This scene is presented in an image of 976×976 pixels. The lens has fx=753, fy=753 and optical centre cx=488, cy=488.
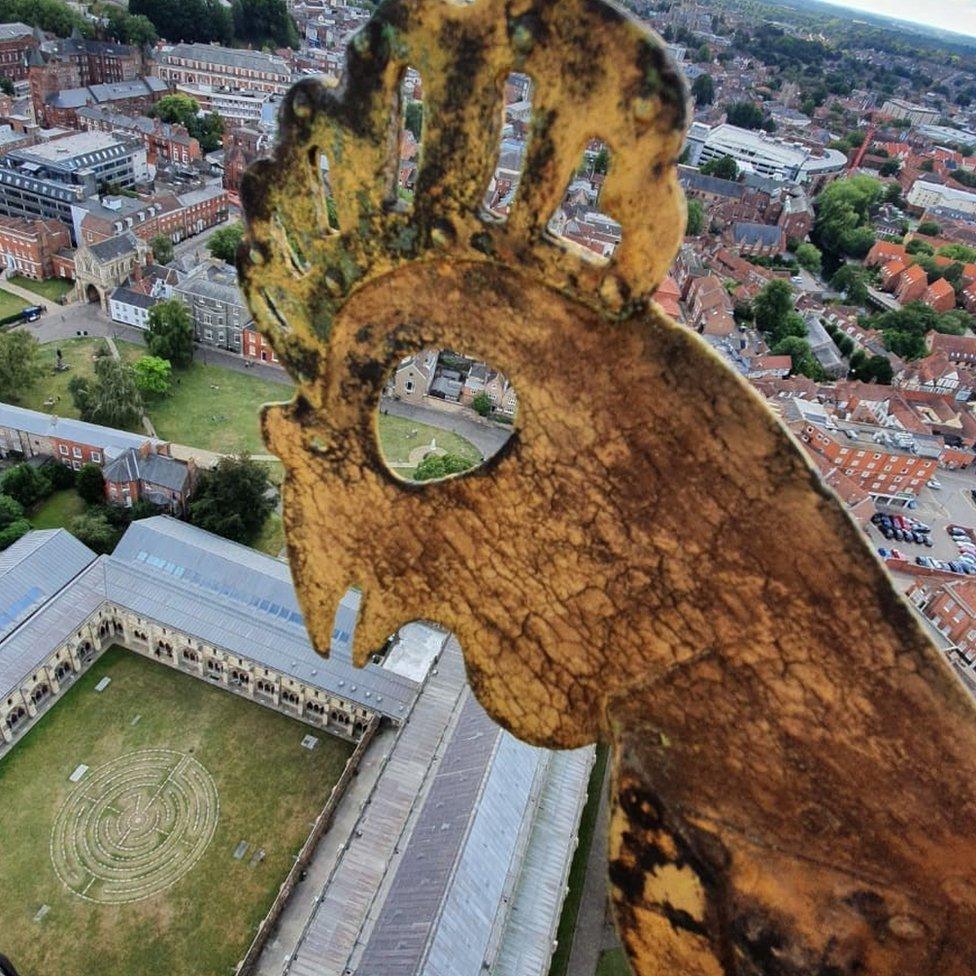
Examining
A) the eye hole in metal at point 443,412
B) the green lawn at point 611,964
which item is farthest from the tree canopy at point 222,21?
the green lawn at point 611,964

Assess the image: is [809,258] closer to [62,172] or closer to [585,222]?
[585,222]

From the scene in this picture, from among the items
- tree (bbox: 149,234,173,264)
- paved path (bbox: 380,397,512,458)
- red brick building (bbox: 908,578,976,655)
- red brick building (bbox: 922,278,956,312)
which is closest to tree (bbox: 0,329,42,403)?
tree (bbox: 149,234,173,264)

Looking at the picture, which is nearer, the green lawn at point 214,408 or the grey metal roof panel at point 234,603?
the grey metal roof panel at point 234,603

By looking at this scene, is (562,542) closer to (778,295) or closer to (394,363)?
(394,363)

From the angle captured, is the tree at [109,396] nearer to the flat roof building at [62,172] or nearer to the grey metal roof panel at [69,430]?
the grey metal roof panel at [69,430]

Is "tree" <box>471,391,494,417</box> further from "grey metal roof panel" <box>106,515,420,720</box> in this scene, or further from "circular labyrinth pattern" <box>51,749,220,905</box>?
"circular labyrinth pattern" <box>51,749,220,905</box>
